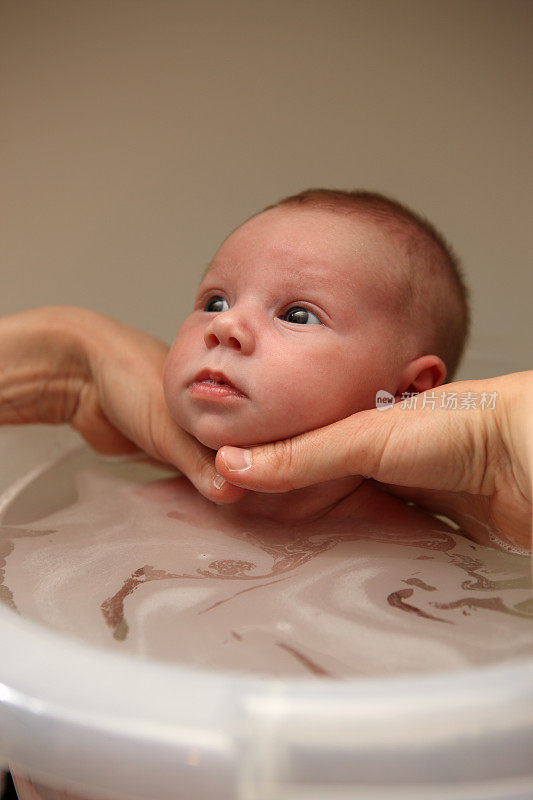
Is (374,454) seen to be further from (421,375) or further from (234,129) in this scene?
(234,129)

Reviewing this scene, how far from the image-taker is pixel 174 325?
1007mm

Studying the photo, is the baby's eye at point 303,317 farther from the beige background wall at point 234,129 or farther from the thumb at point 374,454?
the beige background wall at point 234,129

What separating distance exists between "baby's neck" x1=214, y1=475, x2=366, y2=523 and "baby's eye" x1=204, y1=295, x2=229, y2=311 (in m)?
0.16

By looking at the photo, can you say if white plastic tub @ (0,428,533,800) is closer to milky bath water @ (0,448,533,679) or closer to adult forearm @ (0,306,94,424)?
milky bath water @ (0,448,533,679)

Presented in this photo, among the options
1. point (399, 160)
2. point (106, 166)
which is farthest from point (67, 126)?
point (399, 160)

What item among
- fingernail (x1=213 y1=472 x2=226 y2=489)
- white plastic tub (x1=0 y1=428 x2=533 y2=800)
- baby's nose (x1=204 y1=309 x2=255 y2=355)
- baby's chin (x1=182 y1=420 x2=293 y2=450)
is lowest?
fingernail (x1=213 y1=472 x2=226 y2=489)

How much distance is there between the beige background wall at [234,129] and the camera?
34.9 inches

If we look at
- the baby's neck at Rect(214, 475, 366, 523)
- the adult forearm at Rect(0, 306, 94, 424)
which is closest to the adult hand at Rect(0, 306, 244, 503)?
the adult forearm at Rect(0, 306, 94, 424)

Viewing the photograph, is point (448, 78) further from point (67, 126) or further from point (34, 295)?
point (34, 295)

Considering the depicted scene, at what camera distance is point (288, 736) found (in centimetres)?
31

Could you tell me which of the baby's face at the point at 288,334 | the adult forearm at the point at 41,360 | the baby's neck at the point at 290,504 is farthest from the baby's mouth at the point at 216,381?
the adult forearm at the point at 41,360

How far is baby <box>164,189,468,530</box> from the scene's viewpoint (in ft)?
1.91

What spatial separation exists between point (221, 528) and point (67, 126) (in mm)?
563

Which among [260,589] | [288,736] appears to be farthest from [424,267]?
[288,736]
